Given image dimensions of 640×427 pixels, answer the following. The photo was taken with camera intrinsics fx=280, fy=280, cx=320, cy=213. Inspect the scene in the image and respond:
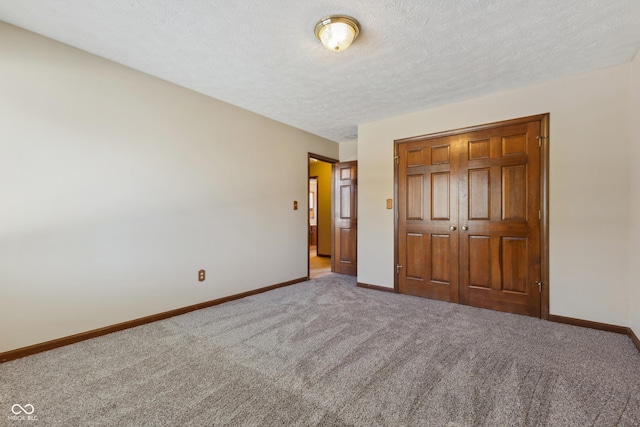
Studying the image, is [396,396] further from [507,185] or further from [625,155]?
[625,155]

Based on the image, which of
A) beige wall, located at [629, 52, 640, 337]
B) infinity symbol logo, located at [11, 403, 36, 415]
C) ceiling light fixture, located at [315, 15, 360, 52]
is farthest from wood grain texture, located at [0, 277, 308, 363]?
beige wall, located at [629, 52, 640, 337]

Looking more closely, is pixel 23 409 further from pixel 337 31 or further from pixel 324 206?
pixel 324 206

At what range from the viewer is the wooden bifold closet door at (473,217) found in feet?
9.64

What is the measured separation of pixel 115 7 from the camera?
184cm

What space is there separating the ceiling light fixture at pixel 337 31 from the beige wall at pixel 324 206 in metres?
4.94

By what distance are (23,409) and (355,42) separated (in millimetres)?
3150

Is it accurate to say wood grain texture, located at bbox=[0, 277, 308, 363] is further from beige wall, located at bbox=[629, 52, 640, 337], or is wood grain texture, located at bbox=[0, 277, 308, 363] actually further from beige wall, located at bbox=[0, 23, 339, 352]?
beige wall, located at bbox=[629, 52, 640, 337]

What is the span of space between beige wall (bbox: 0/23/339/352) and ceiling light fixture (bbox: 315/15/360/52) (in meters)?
1.79

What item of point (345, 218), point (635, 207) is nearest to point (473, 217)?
point (635, 207)

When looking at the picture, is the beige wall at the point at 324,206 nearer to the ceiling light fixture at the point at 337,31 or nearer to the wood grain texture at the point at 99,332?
the wood grain texture at the point at 99,332

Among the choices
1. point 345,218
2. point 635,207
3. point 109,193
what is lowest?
point 345,218

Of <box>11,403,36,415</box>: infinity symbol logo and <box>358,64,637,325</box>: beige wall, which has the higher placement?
<box>358,64,637,325</box>: beige wall

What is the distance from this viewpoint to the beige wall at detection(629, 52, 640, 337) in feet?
7.45

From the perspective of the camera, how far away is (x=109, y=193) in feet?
8.18
